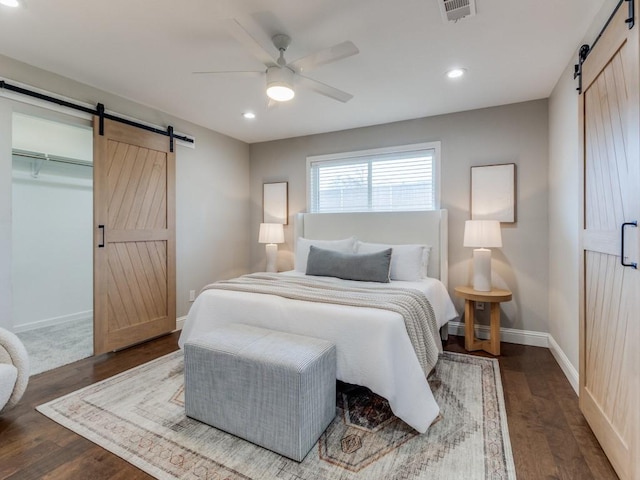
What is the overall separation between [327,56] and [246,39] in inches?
19.6

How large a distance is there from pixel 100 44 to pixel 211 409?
2611 mm

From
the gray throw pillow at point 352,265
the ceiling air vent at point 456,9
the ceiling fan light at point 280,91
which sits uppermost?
the ceiling air vent at point 456,9

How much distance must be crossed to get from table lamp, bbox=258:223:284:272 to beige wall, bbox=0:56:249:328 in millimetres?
584

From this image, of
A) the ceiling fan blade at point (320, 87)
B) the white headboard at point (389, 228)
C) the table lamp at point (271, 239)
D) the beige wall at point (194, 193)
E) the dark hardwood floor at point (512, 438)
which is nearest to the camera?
the dark hardwood floor at point (512, 438)

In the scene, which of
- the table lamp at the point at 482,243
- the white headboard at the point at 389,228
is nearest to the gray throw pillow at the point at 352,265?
the white headboard at the point at 389,228

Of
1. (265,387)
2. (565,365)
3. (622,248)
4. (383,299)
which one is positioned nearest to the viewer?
(622,248)

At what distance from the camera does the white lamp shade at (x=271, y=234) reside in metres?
4.41

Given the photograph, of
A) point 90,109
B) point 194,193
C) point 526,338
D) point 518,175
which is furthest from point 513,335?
point 90,109

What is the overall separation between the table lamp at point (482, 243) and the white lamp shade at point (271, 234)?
2333 mm

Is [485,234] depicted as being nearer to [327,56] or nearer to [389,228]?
[389,228]

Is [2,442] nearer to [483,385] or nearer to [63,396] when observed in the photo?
[63,396]

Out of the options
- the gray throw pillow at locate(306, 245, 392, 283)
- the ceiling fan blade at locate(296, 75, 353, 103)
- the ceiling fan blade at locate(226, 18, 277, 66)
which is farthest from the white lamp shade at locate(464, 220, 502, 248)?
the ceiling fan blade at locate(226, 18, 277, 66)

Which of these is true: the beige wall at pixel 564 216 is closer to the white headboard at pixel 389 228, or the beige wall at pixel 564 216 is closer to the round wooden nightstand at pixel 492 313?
the round wooden nightstand at pixel 492 313

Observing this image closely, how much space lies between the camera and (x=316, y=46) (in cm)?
235
